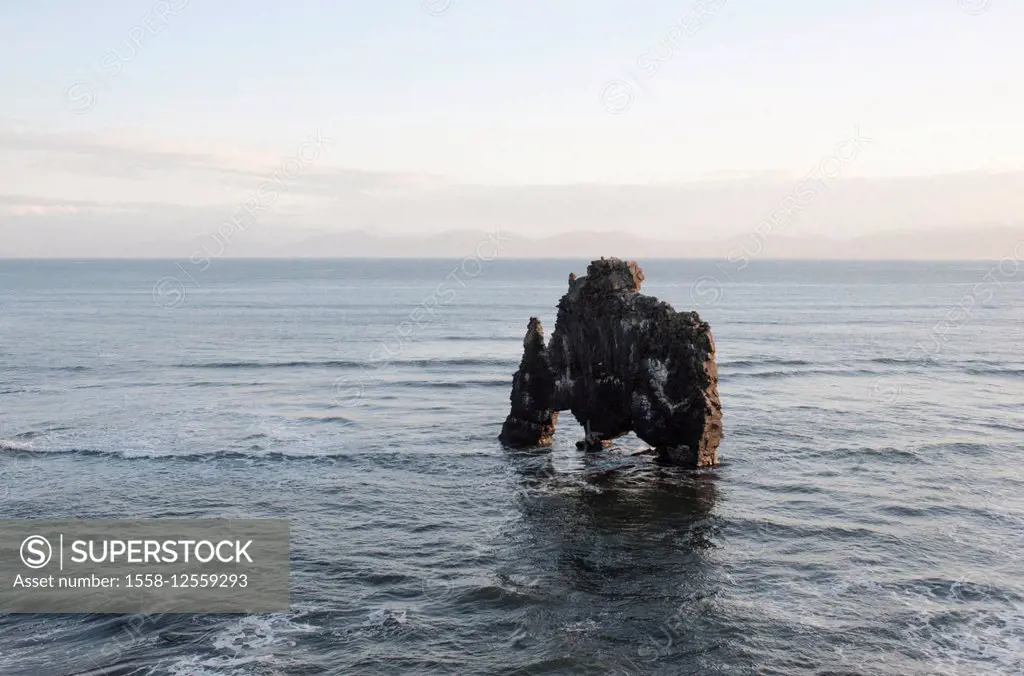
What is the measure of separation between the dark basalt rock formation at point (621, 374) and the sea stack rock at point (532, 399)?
0.07 metres

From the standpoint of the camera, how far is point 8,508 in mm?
42969

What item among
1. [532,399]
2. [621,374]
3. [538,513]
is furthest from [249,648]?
[532,399]

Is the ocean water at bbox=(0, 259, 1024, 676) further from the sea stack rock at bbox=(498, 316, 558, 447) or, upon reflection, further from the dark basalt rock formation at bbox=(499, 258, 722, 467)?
the dark basalt rock formation at bbox=(499, 258, 722, 467)

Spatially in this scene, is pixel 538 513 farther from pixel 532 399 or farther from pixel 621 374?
pixel 532 399

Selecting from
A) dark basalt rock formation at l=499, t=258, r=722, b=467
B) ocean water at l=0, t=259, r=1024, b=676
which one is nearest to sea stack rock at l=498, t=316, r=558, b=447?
dark basalt rock formation at l=499, t=258, r=722, b=467

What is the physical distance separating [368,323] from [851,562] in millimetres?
111261

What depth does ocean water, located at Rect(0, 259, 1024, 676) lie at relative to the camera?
29.2 metres

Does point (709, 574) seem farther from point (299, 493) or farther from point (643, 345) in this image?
point (299, 493)

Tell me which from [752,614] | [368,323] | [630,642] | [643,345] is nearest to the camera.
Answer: [630,642]

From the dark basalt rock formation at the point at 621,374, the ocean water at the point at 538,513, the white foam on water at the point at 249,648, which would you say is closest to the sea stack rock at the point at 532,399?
the dark basalt rock formation at the point at 621,374

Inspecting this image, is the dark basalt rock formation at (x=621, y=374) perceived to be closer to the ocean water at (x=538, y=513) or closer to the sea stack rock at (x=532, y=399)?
the sea stack rock at (x=532, y=399)

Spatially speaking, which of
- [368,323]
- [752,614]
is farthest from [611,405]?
[368,323]

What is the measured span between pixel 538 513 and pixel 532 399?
1380 centimetres

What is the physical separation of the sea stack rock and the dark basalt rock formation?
7cm
